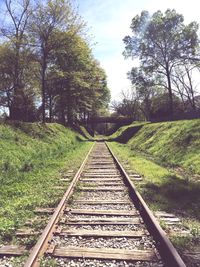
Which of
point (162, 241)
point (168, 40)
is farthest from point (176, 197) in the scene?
point (168, 40)

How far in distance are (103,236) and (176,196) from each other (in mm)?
3743

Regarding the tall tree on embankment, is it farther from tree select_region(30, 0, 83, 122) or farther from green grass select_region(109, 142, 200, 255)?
green grass select_region(109, 142, 200, 255)

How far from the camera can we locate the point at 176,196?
797cm

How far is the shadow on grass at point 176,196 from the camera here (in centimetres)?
665

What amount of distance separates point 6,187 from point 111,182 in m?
3.26

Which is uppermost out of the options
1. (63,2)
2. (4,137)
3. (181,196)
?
(63,2)

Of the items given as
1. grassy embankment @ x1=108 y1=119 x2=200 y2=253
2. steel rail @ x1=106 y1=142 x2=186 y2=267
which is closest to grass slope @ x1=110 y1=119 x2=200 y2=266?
grassy embankment @ x1=108 y1=119 x2=200 y2=253

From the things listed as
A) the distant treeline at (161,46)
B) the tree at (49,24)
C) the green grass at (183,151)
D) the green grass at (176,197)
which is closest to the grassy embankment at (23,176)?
the green grass at (176,197)

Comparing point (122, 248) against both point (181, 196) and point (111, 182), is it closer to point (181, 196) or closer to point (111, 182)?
point (181, 196)

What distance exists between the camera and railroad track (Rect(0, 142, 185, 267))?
399cm

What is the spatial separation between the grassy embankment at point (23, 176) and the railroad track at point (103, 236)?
70 centimetres

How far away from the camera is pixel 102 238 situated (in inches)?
189

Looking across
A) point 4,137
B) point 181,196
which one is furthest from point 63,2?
point 181,196

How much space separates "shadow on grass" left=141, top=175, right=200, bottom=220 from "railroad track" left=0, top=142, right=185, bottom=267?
2.00 feet
